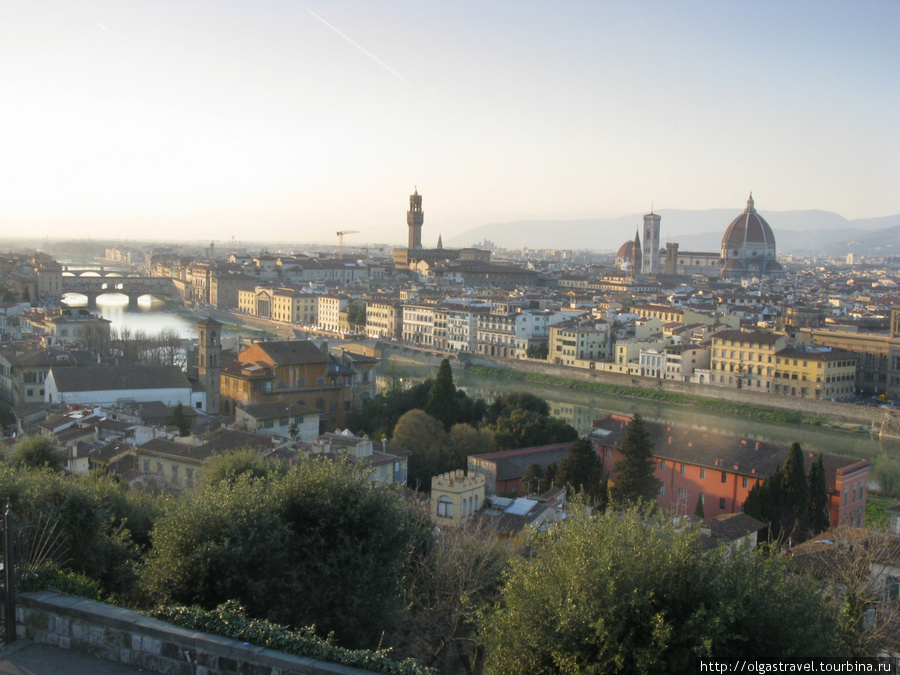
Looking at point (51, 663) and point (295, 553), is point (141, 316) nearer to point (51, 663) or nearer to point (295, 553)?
point (295, 553)

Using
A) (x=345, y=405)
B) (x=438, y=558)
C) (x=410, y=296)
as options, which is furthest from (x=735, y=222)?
(x=438, y=558)

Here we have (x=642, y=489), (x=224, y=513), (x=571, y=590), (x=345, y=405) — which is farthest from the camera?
(x=345, y=405)

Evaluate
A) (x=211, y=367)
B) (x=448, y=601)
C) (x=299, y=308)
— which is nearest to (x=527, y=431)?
(x=211, y=367)

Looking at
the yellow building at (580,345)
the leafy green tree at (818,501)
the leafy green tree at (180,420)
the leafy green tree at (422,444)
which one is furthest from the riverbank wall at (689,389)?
the leafy green tree at (180,420)

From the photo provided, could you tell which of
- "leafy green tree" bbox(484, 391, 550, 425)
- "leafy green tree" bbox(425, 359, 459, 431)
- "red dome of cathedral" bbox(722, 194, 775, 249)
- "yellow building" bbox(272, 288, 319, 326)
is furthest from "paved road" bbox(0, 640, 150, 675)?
"red dome of cathedral" bbox(722, 194, 775, 249)

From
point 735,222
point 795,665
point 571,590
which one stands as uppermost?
point 735,222

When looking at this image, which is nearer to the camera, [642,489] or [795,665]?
[795,665]

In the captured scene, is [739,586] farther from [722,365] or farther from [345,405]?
[722,365]
